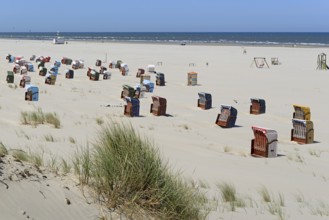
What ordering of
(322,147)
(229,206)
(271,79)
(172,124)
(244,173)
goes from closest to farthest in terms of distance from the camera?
(229,206)
(244,173)
(322,147)
(172,124)
(271,79)

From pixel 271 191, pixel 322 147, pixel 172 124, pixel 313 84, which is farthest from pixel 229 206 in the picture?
pixel 313 84

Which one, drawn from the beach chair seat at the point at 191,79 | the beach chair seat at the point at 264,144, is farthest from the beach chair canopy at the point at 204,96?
the beach chair seat at the point at 191,79

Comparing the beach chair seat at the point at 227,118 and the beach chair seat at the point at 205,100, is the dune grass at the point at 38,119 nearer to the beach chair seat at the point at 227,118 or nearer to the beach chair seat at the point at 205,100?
the beach chair seat at the point at 227,118

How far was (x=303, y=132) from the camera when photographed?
1115cm

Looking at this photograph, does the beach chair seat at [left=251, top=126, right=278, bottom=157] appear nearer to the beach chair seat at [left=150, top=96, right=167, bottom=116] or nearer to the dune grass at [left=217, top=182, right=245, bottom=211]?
the dune grass at [left=217, top=182, right=245, bottom=211]

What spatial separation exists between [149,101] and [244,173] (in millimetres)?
9389

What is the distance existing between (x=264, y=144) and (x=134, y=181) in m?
5.38

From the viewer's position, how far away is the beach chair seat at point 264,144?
31.6 ft

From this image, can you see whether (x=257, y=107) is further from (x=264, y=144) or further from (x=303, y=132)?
(x=264, y=144)

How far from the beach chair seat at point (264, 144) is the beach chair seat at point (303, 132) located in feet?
5.22

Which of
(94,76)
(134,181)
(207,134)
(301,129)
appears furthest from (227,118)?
(94,76)

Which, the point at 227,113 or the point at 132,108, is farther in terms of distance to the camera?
the point at 132,108

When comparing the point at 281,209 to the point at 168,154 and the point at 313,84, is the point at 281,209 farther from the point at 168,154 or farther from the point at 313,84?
the point at 313,84

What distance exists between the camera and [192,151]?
9719 millimetres
